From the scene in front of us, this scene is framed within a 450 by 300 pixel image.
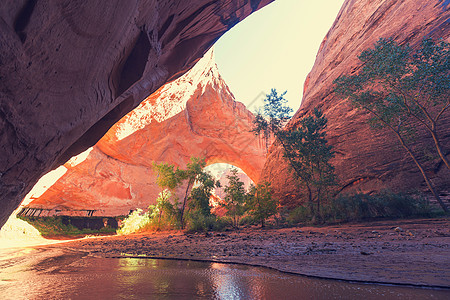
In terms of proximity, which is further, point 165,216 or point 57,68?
point 165,216

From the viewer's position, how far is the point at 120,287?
2.00m

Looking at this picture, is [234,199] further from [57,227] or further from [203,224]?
[57,227]

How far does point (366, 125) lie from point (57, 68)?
14210 mm

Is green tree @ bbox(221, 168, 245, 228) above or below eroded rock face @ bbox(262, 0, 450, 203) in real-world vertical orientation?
below

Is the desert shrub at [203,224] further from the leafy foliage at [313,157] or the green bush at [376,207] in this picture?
the leafy foliage at [313,157]

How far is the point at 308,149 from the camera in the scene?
429 inches

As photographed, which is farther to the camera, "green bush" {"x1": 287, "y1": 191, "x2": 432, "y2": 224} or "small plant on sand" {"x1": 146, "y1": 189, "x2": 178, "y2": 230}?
"small plant on sand" {"x1": 146, "y1": 189, "x2": 178, "y2": 230}

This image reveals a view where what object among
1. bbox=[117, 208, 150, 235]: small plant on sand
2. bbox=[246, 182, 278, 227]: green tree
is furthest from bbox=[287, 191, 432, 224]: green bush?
bbox=[117, 208, 150, 235]: small plant on sand

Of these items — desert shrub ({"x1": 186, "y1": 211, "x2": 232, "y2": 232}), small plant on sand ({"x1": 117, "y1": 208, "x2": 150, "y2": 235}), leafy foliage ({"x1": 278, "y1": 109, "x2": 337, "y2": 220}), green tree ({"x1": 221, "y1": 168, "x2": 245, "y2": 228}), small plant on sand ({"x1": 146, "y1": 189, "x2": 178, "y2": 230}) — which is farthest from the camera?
small plant on sand ({"x1": 117, "y1": 208, "x2": 150, "y2": 235})

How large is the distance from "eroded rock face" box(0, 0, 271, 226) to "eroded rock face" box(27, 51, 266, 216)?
1685 centimetres

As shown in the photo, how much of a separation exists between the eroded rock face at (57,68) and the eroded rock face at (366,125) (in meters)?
10.4

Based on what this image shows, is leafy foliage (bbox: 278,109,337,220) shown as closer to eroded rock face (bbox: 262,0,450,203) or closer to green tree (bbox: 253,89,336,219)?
green tree (bbox: 253,89,336,219)

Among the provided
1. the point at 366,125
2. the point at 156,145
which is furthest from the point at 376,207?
the point at 156,145

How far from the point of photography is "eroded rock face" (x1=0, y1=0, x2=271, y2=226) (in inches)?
67.5
